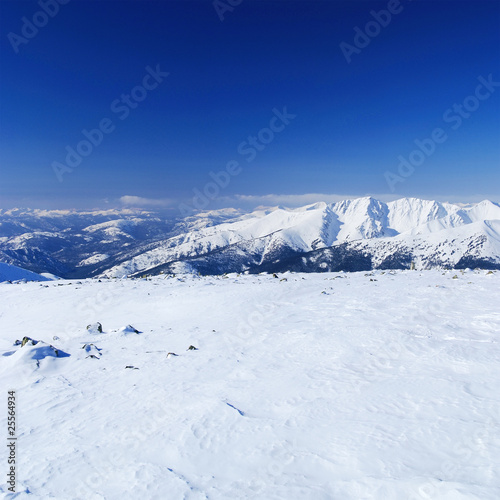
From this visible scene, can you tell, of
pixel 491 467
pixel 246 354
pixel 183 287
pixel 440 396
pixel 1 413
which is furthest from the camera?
pixel 183 287

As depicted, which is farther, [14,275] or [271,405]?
[14,275]

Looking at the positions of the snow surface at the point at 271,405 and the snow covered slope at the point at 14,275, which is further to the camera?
the snow covered slope at the point at 14,275

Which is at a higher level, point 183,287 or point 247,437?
point 183,287

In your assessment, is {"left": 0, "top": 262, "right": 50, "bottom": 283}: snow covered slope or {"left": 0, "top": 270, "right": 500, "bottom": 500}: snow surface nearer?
{"left": 0, "top": 270, "right": 500, "bottom": 500}: snow surface

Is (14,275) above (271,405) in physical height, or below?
above

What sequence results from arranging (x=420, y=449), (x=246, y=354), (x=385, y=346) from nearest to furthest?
(x=420, y=449) → (x=385, y=346) → (x=246, y=354)

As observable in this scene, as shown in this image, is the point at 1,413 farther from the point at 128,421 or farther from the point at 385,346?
the point at 385,346

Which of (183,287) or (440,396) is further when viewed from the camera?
(183,287)

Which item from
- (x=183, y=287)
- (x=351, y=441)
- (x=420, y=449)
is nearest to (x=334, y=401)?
(x=351, y=441)
